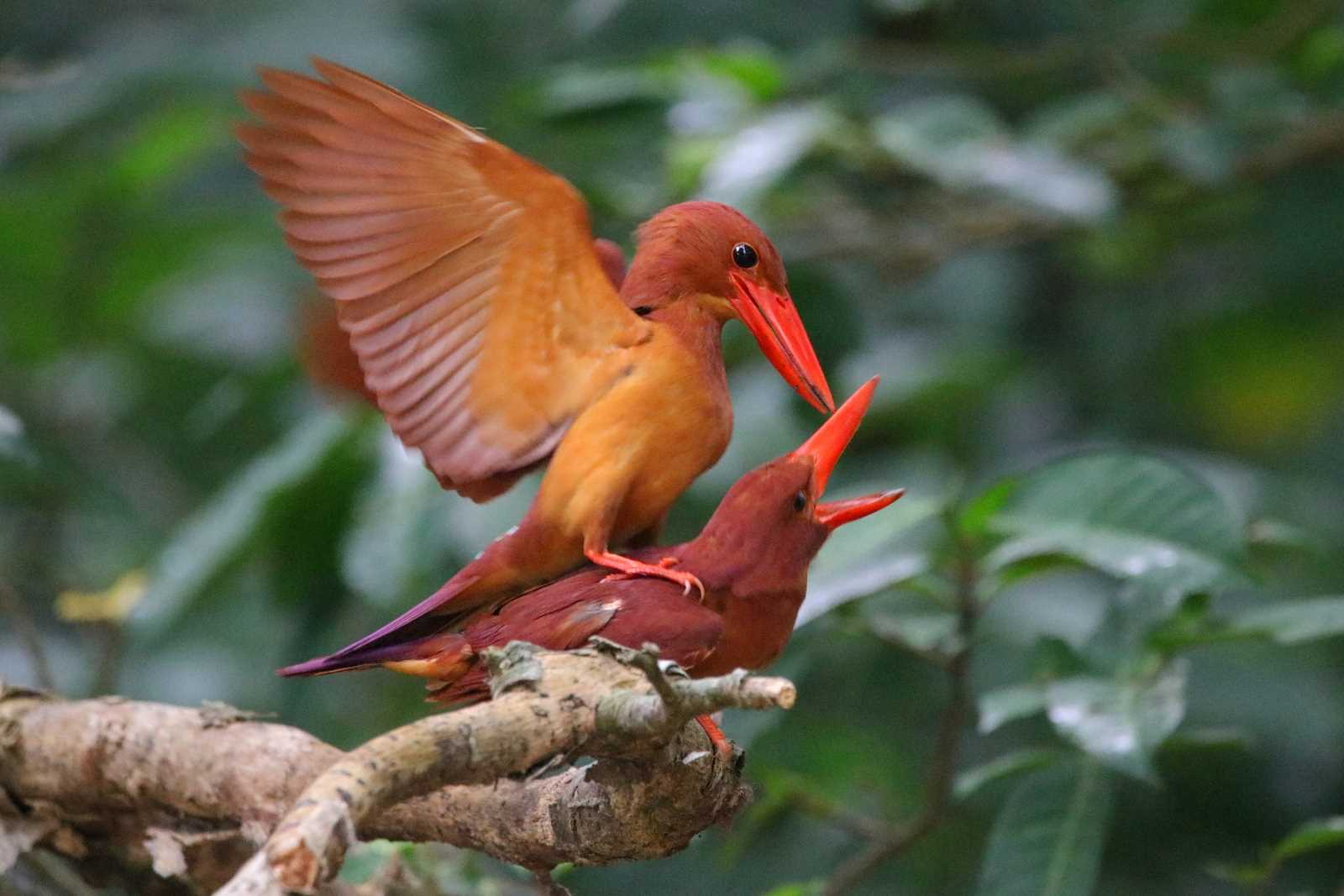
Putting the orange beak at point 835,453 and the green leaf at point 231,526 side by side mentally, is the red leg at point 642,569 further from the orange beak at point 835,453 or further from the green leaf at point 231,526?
the green leaf at point 231,526

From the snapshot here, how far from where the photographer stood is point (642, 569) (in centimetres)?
155

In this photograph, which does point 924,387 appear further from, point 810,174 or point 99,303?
point 99,303

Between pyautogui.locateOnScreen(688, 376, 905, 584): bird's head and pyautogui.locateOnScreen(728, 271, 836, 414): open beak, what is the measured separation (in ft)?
0.19

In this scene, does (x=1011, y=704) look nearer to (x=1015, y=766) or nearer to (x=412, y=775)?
(x=1015, y=766)

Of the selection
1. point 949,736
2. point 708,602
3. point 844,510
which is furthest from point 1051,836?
point 708,602

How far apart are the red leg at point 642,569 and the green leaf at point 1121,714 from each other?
68 centimetres

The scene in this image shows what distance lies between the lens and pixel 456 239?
5.13 ft

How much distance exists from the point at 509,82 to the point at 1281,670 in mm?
2717

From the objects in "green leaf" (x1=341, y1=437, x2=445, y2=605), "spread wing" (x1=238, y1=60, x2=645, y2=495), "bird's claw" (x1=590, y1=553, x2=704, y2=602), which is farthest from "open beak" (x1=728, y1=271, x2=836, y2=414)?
"green leaf" (x1=341, y1=437, x2=445, y2=605)

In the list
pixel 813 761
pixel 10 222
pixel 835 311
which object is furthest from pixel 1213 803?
pixel 10 222

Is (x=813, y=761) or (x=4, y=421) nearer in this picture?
(x=4, y=421)

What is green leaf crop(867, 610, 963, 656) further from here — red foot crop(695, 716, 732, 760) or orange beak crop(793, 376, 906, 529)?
red foot crop(695, 716, 732, 760)

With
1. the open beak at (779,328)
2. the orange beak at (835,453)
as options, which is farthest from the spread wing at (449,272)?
the orange beak at (835,453)

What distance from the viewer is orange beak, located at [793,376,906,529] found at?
167 cm
